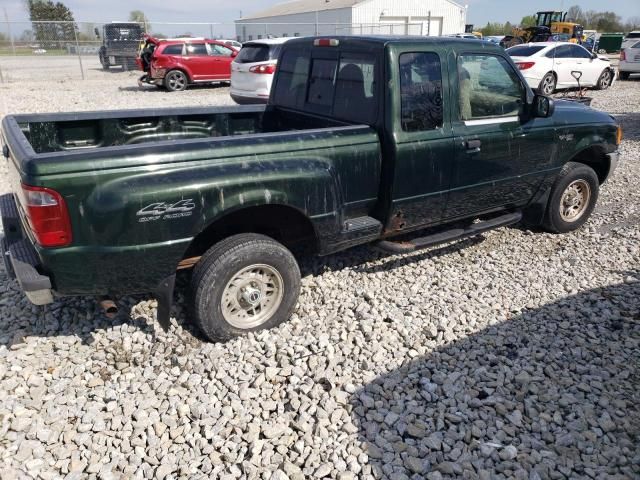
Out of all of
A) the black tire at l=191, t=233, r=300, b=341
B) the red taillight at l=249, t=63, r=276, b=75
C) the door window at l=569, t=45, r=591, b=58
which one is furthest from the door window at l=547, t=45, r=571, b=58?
the black tire at l=191, t=233, r=300, b=341

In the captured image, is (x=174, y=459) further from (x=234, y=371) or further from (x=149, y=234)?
(x=149, y=234)

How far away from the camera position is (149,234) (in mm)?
3135

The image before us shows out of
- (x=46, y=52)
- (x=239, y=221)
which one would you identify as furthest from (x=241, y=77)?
(x=46, y=52)

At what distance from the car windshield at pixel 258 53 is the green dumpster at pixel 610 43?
114 ft

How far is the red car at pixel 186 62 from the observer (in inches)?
693

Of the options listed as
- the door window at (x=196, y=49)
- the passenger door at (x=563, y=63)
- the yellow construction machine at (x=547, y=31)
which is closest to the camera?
the passenger door at (x=563, y=63)

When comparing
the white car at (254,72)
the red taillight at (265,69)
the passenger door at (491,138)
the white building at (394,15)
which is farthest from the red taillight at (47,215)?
the white building at (394,15)

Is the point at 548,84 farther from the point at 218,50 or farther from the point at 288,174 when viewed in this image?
the point at 288,174

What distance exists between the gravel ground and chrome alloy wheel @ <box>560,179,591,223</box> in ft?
3.30

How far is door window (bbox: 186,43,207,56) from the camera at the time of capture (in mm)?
18125

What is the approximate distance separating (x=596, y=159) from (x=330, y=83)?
10.5 ft

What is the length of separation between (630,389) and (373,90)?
2686 millimetres

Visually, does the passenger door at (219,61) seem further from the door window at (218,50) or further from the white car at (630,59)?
the white car at (630,59)

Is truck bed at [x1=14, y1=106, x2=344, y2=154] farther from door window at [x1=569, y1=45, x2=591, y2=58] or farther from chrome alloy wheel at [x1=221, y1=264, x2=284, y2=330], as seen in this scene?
door window at [x1=569, y1=45, x2=591, y2=58]
